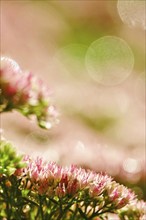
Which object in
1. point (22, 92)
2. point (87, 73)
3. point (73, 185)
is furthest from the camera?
point (87, 73)

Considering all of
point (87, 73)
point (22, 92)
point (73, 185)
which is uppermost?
point (87, 73)

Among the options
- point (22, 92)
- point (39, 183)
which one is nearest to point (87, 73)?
→ point (39, 183)

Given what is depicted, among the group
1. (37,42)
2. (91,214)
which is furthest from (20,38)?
(91,214)

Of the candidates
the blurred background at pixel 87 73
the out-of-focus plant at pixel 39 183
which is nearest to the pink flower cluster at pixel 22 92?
the out-of-focus plant at pixel 39 183

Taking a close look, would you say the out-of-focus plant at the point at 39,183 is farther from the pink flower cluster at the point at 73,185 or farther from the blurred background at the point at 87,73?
the blurred background at the point at 87,73

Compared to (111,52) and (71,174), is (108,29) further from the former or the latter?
(71,174)

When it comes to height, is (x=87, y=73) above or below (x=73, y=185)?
above

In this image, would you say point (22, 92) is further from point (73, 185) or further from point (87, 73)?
point (87, 73)
